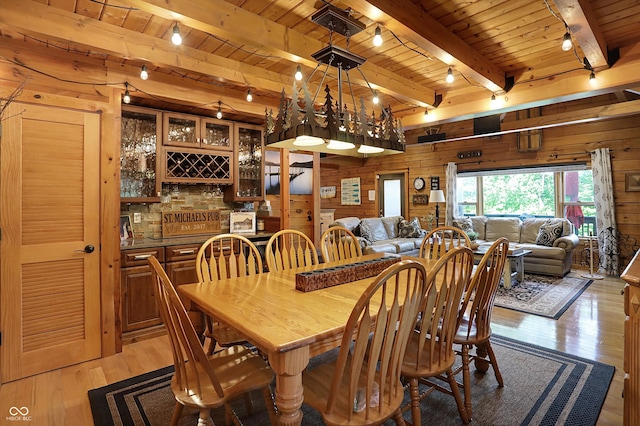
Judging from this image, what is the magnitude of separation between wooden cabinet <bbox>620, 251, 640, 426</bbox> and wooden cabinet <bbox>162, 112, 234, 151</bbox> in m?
3.71

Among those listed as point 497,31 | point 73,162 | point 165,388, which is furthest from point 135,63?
point 497,31

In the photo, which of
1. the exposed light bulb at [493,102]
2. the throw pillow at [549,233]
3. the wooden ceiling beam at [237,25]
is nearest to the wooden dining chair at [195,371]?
the wooden ceiling beam at [237,25]

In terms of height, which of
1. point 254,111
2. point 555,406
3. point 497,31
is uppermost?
point 497,31

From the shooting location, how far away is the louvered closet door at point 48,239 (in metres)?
2.42

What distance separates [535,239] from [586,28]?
4.54 m

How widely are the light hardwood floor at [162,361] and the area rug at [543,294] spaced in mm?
145

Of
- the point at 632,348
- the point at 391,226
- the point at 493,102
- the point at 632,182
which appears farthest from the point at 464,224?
the point at 632,348

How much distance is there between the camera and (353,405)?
4.17ft

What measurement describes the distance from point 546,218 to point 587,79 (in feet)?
12.2

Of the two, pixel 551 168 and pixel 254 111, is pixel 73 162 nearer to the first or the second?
pixel 254 111

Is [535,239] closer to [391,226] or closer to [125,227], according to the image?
[391,226]

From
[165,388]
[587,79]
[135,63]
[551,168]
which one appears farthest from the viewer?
[551,168]

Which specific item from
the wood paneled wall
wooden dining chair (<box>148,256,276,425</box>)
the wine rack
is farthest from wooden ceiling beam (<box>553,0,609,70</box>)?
the wine rack

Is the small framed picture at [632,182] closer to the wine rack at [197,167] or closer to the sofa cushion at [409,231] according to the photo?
the sofa cushion at [409,231]
